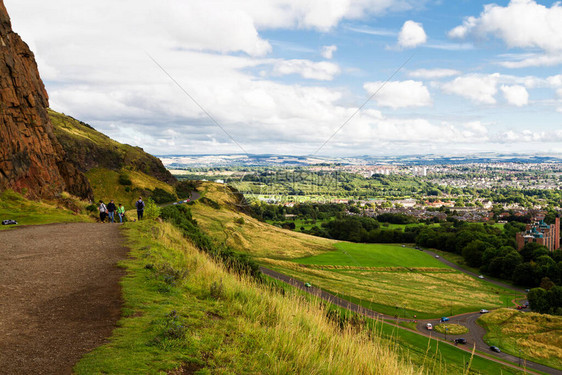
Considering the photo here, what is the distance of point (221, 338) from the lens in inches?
233

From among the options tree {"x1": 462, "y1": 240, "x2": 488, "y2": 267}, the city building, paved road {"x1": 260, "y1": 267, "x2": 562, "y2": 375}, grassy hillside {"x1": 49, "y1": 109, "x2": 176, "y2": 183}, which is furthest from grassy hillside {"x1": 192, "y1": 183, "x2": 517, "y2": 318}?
the city building

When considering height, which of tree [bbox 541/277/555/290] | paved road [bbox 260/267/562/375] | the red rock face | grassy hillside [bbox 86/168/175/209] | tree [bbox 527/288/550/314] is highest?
the red rock face

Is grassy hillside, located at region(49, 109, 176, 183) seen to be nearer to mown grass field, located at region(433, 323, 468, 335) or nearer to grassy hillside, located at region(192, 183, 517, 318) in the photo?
grassy hillside, located at region(192, 183, 517, 318)

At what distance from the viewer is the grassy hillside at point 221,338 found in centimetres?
501

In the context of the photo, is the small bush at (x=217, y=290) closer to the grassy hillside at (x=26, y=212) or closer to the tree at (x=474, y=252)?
the grassy hillside at (x=26, y=212)

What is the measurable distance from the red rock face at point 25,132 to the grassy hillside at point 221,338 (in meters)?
24.2

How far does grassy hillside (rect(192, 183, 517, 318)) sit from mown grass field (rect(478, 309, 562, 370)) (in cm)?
498

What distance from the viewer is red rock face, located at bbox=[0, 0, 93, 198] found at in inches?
1091

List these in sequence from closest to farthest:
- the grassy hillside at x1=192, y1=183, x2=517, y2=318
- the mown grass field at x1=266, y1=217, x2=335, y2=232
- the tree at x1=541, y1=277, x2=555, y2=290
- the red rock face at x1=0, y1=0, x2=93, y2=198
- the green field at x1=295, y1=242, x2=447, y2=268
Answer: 1. the red rock face at x1=0, y1=0, x2=93, y2=198
2. the grassy hillside at x1=192, y1=183, x2=517, y2=318
3. the tree at x1=541, y1=277, x2=555, y2=290
4. the green field at x1=295, y1=242, x2=447, y2=268
5. the mown grass field at x1=266, y1=217, x2=335, y2=232

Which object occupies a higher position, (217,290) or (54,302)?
(54,302)

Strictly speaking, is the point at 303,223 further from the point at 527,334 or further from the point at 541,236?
the point at 527,334

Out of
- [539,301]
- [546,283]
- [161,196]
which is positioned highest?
[161,196]

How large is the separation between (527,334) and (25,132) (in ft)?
182

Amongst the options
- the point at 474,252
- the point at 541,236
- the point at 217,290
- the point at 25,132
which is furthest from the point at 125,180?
the point at 541,236
